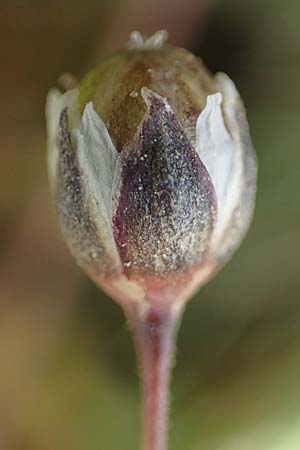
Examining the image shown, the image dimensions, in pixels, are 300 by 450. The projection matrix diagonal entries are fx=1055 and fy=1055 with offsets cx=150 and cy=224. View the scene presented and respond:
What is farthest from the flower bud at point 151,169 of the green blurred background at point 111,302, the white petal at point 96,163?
the green blurred background at point 111,302

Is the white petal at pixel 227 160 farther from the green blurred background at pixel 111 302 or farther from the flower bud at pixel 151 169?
the green blurred background at pixel 111 302

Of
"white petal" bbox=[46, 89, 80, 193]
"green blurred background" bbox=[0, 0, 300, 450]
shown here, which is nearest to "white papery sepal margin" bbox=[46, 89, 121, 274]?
"white petal" bbox=[46, 89, 80, 193]

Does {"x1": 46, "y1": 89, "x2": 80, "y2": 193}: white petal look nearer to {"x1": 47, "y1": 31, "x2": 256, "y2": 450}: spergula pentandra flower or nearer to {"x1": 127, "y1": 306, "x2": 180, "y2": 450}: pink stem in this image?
{"x1": 47, "y1": 31, "x2": 256, "y2": 450}: spergula pentandra flower

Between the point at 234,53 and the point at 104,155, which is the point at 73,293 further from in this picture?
the point at 104,155

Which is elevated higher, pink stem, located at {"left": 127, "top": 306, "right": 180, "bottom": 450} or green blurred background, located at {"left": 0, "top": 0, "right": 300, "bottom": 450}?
green blurred background, located at {"left": 0, "top": 0, "right": 300, "bottom": 450}

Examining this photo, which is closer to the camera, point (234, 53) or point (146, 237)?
point (146, 237)

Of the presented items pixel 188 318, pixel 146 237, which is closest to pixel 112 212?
pixel 146 237
